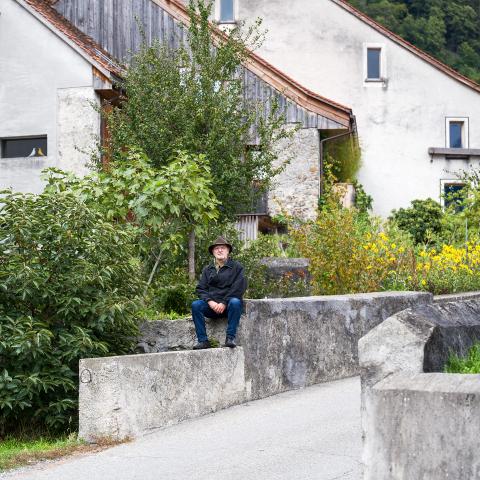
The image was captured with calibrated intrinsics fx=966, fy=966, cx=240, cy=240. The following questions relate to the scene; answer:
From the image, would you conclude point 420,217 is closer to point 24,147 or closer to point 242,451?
point 24,147

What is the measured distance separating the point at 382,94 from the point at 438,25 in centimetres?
1239

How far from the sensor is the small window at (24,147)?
70.8 ft

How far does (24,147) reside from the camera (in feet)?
71.8

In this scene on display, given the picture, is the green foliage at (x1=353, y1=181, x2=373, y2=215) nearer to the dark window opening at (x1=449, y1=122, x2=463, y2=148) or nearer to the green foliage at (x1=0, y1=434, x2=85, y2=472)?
the dark window opening at (x1=449, y1=122, x2=463, y2=148)

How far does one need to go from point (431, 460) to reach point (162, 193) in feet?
25.9

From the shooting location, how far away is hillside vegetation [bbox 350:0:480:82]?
40.2 metres

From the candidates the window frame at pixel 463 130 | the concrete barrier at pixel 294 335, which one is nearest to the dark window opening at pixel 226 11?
→ the window frame at pixel 463 130

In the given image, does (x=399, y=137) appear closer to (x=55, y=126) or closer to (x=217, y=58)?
(x=55, y=126)

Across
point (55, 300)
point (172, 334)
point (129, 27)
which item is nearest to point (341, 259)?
point (172, 334)

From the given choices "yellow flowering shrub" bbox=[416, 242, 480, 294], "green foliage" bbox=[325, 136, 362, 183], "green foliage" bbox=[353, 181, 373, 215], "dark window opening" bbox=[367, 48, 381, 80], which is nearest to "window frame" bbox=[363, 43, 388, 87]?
"dark window opening" bbox=[367, 48, 381, 80]

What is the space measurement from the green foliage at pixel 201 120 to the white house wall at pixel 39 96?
23.3 ft

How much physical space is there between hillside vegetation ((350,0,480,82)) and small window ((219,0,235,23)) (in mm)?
11134

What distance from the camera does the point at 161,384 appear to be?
352 inches

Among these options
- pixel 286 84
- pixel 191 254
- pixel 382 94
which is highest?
pixel 382 94
